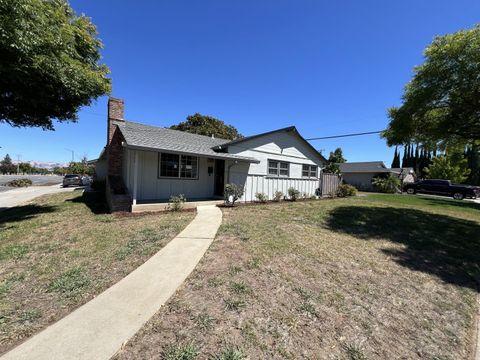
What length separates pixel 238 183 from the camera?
13.5 metres

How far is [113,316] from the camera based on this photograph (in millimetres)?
3186

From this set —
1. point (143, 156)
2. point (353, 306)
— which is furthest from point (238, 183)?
point (353, 306)

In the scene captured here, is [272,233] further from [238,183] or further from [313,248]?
[238,183]

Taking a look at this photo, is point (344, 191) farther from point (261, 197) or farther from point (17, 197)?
point (17, 197)

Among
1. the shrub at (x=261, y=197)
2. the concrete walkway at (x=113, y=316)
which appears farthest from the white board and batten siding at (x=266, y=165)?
the concrete walkway at (x=113, y=316)

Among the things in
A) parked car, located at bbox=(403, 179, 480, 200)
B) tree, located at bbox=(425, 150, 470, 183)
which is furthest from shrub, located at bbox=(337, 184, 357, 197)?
tree, located at bbox=(425, 150, 470, 183)

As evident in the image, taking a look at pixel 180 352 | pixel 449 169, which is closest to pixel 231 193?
pixel 180 352

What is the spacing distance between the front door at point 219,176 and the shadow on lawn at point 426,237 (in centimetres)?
588

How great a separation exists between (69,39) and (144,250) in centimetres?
737

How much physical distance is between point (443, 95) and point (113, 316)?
1243 cm

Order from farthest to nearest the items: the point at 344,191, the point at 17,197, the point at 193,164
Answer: the point at 17,197 → the point at 344,191 → the point at 193,164

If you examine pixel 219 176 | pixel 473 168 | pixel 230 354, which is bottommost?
pixel 230 354

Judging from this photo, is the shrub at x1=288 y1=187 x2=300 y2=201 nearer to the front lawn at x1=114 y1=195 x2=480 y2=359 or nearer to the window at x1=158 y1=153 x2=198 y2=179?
the window at x1=158 y1=153 x2=198 y2=179

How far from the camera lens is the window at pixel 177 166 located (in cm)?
1162
